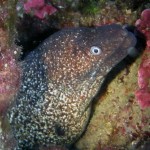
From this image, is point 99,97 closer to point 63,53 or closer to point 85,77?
point 85,77

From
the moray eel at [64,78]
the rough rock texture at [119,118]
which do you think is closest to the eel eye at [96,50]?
the moray eel at [64,78]

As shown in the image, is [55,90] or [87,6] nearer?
[55,90]

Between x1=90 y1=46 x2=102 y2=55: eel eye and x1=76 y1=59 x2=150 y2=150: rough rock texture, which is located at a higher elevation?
x1=90 y1=46 x2=102 y2=55: eel eye

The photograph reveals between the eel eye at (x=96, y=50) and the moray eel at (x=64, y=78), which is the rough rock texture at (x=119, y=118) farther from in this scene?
the eel eye at (x=96, y=50)

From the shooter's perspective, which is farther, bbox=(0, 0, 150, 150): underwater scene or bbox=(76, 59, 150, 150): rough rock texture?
bbox=(76, 59, 150, 150): rough rock texture

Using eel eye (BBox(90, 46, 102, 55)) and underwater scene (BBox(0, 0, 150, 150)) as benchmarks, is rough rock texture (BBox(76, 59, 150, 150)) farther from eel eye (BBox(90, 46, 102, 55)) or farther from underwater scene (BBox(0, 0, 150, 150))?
eel eye (BBox(90, 46, 102, 55))

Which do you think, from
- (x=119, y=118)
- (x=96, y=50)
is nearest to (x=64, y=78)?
(x=96, y=50)

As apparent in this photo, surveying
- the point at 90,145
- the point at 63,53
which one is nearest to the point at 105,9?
the point at 63,53

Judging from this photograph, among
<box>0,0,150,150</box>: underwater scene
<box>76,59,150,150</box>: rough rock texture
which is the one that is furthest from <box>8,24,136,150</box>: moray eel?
<box>76,59,150,150</box>: rough rock texture
